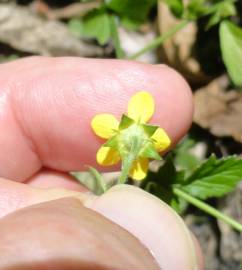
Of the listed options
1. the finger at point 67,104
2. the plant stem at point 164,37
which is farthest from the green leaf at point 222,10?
the finger at point 67,104

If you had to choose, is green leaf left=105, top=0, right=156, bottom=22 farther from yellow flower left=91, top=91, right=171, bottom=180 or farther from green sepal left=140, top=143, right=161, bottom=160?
green sepal left=140, top=143, right=161, bottom=160

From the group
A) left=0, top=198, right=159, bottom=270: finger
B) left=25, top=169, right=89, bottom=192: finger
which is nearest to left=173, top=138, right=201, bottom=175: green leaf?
left=25, top=169, right=89, bottom=192: finger

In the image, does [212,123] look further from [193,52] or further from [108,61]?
[108,61]

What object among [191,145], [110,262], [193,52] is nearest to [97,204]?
[110,262]

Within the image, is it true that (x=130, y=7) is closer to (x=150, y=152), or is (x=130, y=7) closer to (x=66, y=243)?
(x=150, y=152)

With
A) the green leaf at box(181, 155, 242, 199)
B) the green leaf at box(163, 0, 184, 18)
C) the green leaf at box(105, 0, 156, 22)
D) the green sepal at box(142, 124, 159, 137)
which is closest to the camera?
the green sepal at box(142, 124, 159, 137)

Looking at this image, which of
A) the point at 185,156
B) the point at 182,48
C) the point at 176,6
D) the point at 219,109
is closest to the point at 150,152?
the point at 176,6

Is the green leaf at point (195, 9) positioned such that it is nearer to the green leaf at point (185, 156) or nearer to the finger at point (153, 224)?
the green leaf at point (185, 156)
